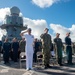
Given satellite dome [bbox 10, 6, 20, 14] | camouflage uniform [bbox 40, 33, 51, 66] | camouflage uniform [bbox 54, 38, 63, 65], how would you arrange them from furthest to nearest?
satellite dome [bbox 10, 6, 20, 14] → camouflage uniform [bbox 54, 38, 63, 65] → camouflage uniform [bbox 40, 33, 51, 66]

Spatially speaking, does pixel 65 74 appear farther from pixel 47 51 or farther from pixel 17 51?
pixel 17 51

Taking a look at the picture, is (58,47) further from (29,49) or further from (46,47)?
(29,49)

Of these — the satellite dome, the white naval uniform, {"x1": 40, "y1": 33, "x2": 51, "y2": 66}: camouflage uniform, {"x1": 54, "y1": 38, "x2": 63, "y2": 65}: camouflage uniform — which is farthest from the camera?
the satellite dome

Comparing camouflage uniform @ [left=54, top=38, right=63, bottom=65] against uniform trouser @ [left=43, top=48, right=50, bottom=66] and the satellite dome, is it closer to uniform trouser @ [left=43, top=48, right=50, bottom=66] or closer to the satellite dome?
uniform trouser @ [left=43, top=48, right=50, bottom=66]

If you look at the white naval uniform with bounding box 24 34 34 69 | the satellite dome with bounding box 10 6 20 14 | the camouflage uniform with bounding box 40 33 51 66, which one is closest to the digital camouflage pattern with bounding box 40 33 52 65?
the camouflage uniform with bounding box 40 33 51 66

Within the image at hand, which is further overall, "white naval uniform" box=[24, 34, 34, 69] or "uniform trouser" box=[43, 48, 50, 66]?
"uniform trouser" box=[43, 48, 50, 66]

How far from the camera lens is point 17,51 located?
56.1 ft

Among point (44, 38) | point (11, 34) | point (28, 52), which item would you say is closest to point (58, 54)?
point (44, 38)

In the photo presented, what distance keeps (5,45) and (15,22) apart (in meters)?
61.9

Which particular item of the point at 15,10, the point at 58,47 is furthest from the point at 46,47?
the point at 15,10

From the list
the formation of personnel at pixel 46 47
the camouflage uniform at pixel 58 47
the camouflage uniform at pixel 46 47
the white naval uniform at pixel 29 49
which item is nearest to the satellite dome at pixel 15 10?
the formation of personnel at pixel 46 47

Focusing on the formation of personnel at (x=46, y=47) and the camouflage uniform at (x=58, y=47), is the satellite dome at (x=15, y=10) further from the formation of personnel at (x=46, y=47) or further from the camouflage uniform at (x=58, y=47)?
the camouflage uniform at (x=58, y=47)

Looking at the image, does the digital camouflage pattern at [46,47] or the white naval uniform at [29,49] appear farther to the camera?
the digital camouflage pattern at [46,47]

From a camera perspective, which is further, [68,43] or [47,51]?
[68,43]
